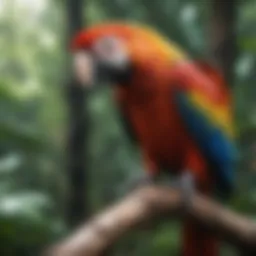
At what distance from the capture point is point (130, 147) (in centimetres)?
112

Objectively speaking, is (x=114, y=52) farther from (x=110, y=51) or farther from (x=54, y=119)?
(x=54, y=119)

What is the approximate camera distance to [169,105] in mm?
1058

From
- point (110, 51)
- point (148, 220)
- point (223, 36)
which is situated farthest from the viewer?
point (223, 36)

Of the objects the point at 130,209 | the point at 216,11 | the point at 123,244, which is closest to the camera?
the point at 130,209

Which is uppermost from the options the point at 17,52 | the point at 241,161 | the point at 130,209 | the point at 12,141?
the point at 17,52

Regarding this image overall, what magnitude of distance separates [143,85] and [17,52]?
209 millimetres

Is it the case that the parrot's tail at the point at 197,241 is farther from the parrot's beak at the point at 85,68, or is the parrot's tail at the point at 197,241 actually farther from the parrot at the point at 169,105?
the parrot's beak at the point at 85,68

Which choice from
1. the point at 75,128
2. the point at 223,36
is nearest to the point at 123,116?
the point at 75,128

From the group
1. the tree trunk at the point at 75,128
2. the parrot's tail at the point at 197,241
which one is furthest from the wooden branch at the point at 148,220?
the tree trunk at the point at 75,128

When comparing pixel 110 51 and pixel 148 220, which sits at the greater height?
pixel 110 51

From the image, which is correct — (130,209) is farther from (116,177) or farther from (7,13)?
(7,13)

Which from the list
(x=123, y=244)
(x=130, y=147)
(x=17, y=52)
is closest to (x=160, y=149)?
(x=130, y=147)

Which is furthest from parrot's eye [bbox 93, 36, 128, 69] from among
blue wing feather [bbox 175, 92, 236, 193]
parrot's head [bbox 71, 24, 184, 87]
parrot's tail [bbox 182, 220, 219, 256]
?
parrot's tail [bbox 182, 220, 219, 256]

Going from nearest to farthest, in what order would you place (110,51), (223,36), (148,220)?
(148,220)
(110,51)
(223,36)
